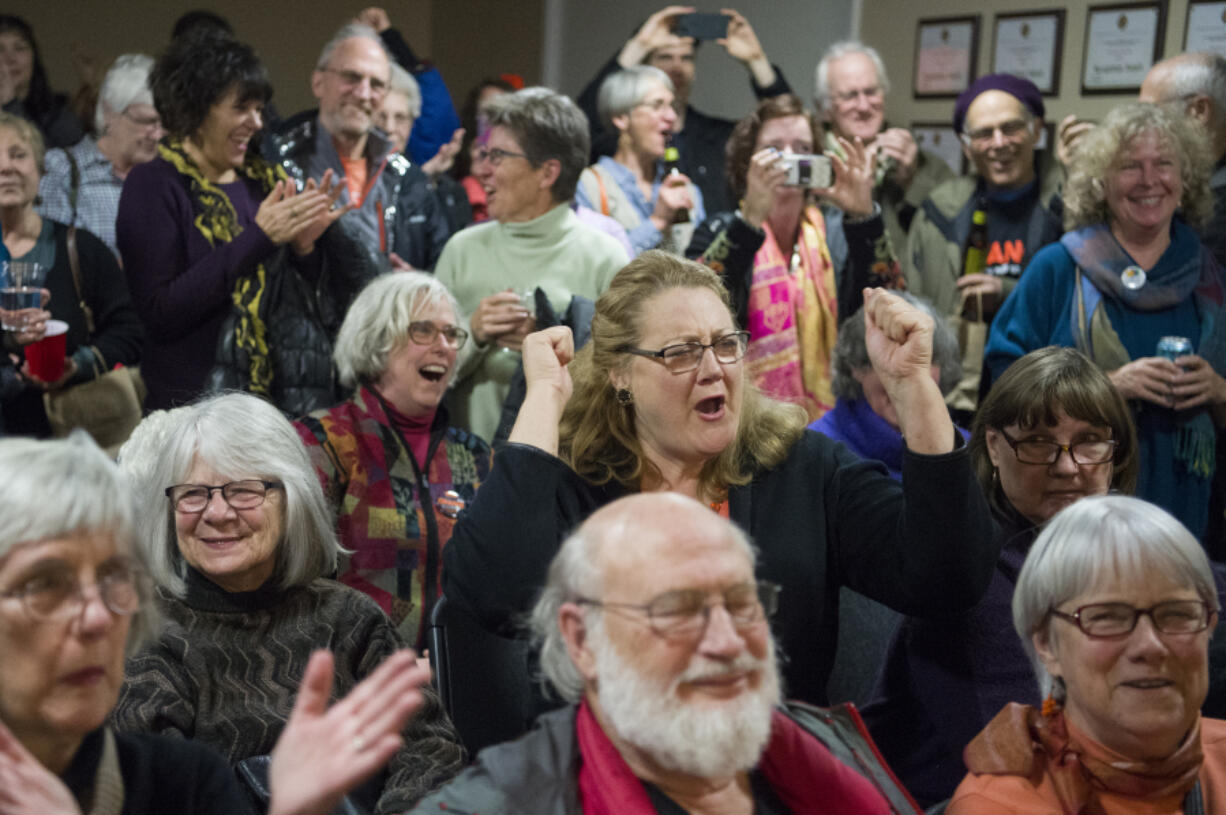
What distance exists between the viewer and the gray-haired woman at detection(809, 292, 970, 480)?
315 centimetres

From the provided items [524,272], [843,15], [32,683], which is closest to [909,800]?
[32,683]

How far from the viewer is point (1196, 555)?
6.03 feet

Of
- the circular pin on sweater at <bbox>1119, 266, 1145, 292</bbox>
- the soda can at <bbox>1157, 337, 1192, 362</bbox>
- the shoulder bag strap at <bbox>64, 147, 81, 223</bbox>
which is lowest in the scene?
the soda can at <bbox>1157, 337, 1192, 362</bbox>

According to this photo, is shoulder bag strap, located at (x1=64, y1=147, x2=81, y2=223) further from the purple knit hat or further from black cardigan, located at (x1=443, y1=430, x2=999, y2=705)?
the purple knit hat

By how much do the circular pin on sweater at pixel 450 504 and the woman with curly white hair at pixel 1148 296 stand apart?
4.89 ft

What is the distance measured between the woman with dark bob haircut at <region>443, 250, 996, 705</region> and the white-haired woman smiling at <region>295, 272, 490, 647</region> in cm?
69

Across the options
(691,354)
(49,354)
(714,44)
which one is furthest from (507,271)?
(714,44)

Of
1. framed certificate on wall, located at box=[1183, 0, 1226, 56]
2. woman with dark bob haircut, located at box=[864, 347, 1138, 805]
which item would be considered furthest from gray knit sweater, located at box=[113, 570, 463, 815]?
framed certificate on wall, located at box=[1183, 0, 1226, 56]

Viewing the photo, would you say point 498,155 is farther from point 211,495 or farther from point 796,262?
point 211,495

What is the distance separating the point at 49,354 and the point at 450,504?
1270 mm

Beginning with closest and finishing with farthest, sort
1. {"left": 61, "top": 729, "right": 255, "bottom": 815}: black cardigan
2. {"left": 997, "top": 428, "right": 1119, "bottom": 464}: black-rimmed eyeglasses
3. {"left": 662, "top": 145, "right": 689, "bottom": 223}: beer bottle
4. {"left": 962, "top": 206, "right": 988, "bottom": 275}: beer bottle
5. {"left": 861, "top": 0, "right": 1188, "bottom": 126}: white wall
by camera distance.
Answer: {"left": 61, "top": 729, "right": 255, "bottom": 815}: black cardigan → {"left": 997, "top": 428, "right": 1119, "bottom": 464}: black-rimmed eyeglasses → {"left": 962, "top": 206, "right": 988, "bottom": 275}: beer bottle → {"left": 662, "top": 145, "right": 689, "bottom": 223}: beer bottle → {"left": 861, "top": 0, "right": 1188, "bottom": 126}: white wall

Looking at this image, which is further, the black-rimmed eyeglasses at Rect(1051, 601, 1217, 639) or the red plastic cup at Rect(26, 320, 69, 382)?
the red plastic cup at Rect(26, 320, 69, 382)

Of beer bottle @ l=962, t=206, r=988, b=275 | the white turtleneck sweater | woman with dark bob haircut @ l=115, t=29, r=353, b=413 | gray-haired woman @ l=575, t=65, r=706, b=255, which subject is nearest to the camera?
woman with dark bob haircut @ l=115, t=29, r=353, b=413

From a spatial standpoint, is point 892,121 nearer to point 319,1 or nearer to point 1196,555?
point 319,1
